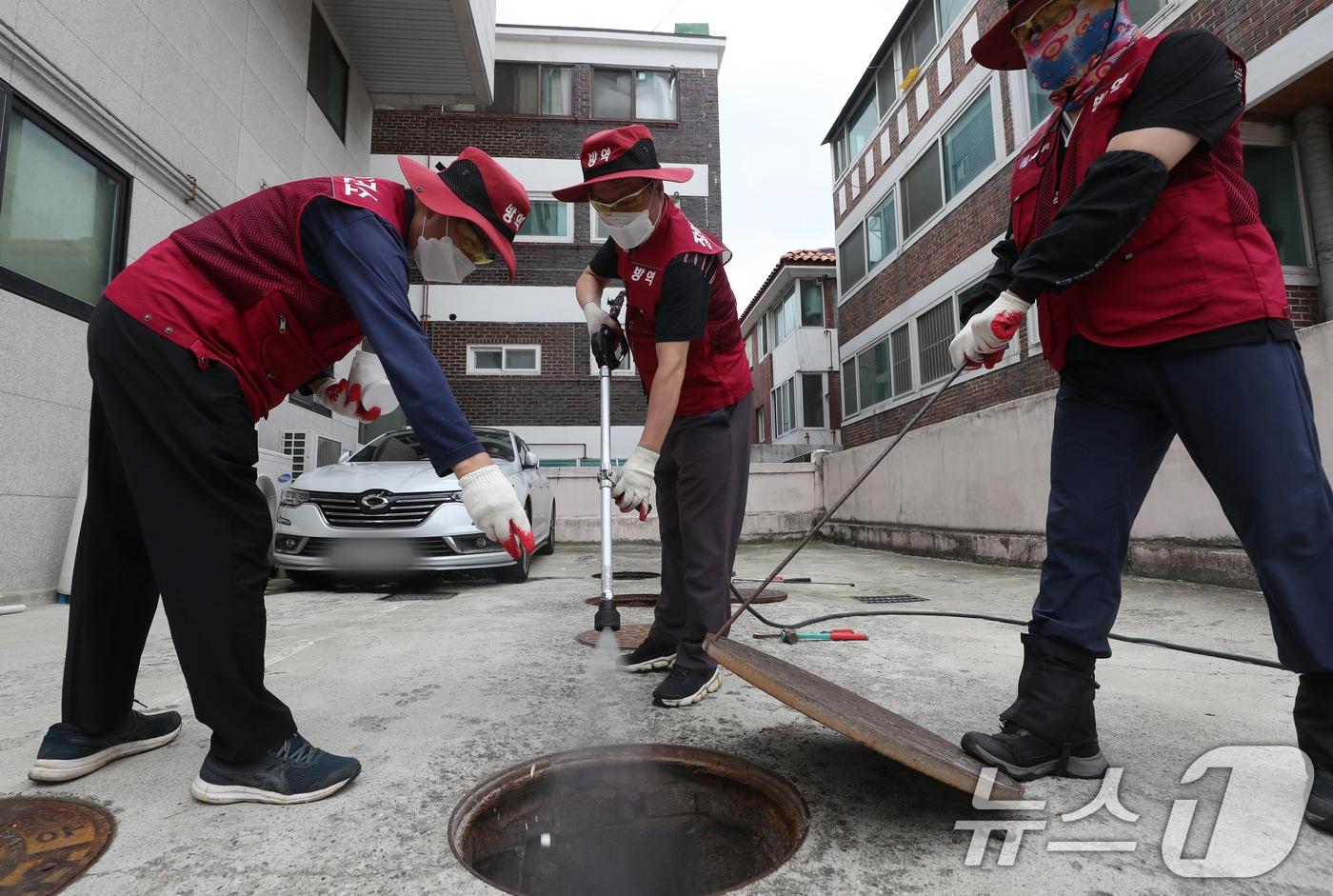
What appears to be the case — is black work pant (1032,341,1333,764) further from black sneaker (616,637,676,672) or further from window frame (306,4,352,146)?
window frame (306,4,352,146)

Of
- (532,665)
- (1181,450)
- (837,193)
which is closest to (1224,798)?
(532,665)

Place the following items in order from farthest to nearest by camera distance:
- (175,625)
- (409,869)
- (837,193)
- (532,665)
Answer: (837,193) → (532,665) → (175,625) → (409,869)

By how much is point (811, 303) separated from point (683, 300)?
16.3m

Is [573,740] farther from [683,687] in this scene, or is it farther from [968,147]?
[968,147]

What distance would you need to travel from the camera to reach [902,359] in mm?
12445

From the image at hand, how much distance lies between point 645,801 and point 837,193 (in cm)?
1600

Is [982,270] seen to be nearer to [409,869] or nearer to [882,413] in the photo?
[882,413]

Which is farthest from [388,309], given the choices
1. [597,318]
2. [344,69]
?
[344,69]

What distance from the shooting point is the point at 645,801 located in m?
1.82

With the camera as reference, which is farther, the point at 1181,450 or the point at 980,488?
the point at 980,488

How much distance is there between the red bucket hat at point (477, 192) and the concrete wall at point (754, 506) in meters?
8.49

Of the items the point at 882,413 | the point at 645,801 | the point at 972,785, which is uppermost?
the point at 882,413

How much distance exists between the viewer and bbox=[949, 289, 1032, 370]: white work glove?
1687 mm

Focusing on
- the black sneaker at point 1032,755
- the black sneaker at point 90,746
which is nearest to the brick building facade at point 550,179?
the black sneaker at point 90,746
